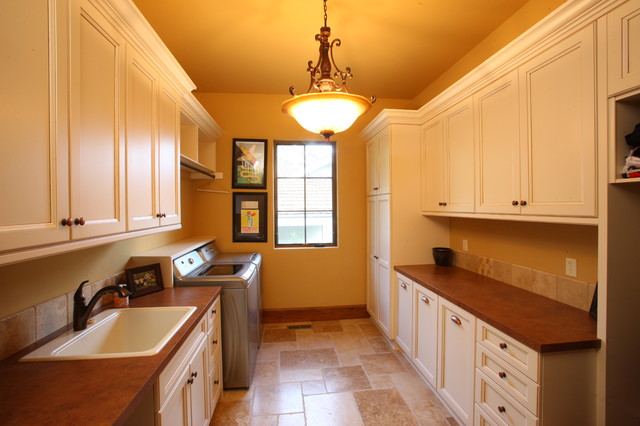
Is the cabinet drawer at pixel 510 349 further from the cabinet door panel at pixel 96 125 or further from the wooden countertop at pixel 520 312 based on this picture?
the cabinet door panel at pixel 96 125

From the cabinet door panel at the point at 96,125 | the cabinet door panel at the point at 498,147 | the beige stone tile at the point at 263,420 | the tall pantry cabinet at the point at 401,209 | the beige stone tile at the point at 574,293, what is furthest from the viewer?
the tall pantry cabinet at the point at 401,209

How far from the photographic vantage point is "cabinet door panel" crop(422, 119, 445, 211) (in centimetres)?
253

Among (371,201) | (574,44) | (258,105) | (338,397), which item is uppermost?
(258,105)

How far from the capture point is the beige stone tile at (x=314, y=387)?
2186 mm

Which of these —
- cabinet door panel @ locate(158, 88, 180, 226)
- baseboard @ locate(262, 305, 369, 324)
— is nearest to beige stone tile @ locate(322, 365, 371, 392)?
baseboard @ locate(262, 305, 369, 324)

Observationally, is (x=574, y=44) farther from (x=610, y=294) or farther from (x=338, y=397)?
(x=338, y=397)

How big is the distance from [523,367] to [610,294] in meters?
0.49

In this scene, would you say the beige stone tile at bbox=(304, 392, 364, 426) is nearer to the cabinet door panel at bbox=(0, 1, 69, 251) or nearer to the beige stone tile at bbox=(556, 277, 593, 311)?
the beige stone tile at bbox=(556, 277, 593, 311)

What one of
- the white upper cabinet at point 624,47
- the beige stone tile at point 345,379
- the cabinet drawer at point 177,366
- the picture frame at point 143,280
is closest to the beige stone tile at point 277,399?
the beige stone tile at point 345,379

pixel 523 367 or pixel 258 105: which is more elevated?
pixel 258 105

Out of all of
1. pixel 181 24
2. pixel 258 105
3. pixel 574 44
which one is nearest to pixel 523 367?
pixel 574 44

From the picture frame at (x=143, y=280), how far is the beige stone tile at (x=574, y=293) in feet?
8.91

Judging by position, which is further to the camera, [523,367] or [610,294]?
[523,367]

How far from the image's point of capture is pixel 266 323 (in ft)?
11.4
